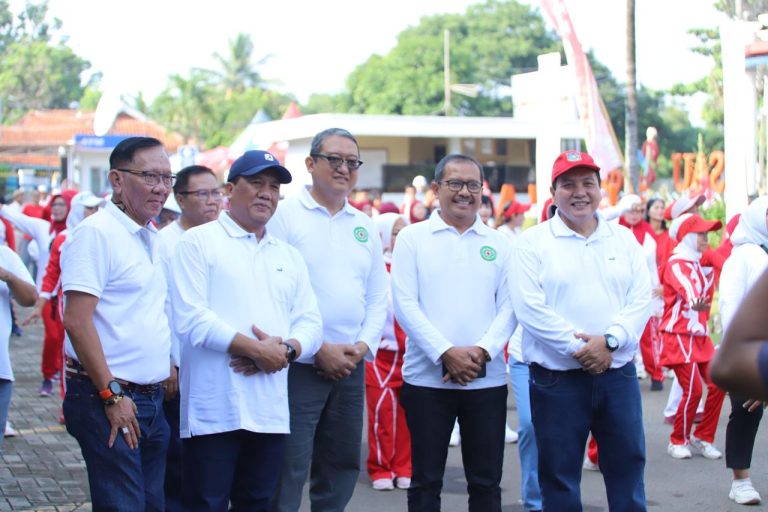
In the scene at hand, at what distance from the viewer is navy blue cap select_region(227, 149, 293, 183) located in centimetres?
484

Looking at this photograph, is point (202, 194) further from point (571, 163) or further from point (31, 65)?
point (31, 65)

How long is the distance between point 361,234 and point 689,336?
3.87m

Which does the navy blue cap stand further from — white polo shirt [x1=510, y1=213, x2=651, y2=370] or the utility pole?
the utility pole

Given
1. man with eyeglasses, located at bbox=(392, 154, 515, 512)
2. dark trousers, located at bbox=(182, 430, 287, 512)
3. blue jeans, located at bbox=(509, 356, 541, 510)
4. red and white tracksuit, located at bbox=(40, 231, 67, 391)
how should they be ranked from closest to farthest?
1. dark trousers, located at bbox=(182, 430, 287, 512)
2. man with eyeglasses, located at bbox=(392, 154, 515, 512)
3. blue jeans, located at bbox=(509, 356, 541, 510)
4. red and white tracksuit, located at bbox=(40, 231, 67, 391)

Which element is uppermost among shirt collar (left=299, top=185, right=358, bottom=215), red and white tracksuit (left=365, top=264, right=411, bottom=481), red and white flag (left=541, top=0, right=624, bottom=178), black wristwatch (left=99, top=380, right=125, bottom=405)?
red and white flag (left=541, top=0, right=624, bottom=178)

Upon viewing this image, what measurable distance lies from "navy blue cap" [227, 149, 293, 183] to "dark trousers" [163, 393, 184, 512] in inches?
58.4

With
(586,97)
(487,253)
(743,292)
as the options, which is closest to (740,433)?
(743,292)

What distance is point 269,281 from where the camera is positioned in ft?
15.5

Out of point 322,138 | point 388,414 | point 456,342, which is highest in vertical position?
point 322,138

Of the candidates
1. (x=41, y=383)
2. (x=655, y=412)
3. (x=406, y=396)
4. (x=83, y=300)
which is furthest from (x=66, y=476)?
(x=655, y=412)

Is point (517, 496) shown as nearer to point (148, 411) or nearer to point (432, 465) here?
point (432, 465)

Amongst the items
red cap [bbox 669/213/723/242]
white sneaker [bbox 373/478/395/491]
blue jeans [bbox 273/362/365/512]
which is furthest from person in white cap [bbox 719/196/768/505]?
blue jeans [bbox 273/362/365/512]

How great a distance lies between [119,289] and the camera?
4320 mm

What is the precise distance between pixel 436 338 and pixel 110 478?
72.3 inches
